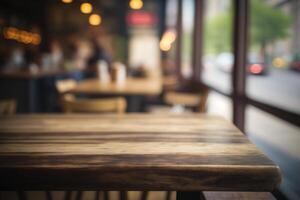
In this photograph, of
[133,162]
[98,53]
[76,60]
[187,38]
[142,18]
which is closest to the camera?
[133,162]

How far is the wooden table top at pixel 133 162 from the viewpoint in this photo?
1.08 m

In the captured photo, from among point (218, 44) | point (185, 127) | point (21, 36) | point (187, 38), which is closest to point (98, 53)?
point (187, 38)

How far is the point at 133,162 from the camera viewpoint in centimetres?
112

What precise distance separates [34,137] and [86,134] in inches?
7.9

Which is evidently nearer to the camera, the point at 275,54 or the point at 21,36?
the point at 275,54

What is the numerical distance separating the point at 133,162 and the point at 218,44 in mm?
4294

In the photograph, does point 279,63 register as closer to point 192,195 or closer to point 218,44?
point 192,195

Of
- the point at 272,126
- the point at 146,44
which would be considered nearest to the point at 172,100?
the point at 272,126

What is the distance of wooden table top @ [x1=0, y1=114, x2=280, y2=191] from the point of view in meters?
1.08

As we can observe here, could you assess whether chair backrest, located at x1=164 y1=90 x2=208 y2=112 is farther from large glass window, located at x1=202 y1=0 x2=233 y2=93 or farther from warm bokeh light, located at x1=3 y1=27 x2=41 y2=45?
warm bokeh light, located at x1=3 y1=27 x2=41 y2=45

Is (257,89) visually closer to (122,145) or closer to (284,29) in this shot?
(284,29)

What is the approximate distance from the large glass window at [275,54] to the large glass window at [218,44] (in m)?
0.50

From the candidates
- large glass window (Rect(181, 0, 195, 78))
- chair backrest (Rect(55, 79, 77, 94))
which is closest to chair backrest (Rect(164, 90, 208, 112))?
chair backrest (Rect(55, 79, 77, 94))

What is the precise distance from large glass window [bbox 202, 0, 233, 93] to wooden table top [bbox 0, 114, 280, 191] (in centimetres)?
274
